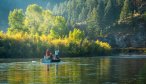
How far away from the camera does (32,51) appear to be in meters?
168

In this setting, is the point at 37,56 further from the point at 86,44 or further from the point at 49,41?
the point at 86,44

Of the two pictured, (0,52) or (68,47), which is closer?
(0,52)

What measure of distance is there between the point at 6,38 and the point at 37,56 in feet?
44.3

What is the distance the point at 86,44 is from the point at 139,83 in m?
133

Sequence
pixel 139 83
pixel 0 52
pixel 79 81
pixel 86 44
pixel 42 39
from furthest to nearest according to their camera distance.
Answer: pixel 86 44, pixel 42 39, pixel 0 52, pixel 79 81, pixel 139 83

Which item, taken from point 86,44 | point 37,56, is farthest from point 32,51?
point 86,44

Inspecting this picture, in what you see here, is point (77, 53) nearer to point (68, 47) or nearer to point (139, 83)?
point (68, 47)

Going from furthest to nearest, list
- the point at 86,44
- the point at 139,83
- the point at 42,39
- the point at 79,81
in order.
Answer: the point at 86,44 → the point at 42,39 → the point at 79,81 → the point at 139,83

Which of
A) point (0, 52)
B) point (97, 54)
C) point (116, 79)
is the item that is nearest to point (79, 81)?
point (116, 79)

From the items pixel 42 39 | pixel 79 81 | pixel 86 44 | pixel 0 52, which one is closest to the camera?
pixel 79 81

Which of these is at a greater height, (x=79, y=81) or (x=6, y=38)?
(x=6, y=38)

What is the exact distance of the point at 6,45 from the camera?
166 meters

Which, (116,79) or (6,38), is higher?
(6,38)

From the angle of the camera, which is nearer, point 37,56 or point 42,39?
point 37,56
